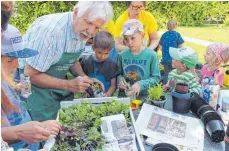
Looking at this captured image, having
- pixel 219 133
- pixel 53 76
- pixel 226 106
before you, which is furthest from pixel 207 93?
pixel 53 76

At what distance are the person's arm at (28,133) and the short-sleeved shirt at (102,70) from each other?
1215 millimetres

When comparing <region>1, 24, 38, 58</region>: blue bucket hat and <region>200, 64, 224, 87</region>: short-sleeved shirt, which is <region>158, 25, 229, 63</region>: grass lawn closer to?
<region>200, 64, 224, 87</region>: short-sleeved shirt

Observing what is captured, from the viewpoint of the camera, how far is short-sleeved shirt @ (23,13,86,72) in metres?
2.10

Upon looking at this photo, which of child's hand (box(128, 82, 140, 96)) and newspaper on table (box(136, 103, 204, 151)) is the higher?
child's hand (box(128, 82, 140, 96))

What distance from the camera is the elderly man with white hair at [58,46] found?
210 centimetres

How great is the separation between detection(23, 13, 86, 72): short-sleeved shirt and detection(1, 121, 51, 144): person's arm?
63cm

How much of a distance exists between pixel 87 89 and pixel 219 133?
1.02m

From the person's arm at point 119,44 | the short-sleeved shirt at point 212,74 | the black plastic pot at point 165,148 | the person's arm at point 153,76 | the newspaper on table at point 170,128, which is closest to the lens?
the black plastic pot at point 165,148

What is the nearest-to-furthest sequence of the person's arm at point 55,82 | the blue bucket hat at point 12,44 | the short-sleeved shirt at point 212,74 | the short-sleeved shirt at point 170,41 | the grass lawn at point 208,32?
1. the blue bucket hat at point 12,44
2. the person's arm at point 55,82
3. the short-sleeved shirt at point 212,74
4. the short-sleeved shirt at point 170,41
5. the grass lawn at point 208,32

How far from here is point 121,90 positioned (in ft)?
8.30

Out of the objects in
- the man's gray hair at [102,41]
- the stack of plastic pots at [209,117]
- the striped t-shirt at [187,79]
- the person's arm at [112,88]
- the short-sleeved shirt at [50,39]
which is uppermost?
the short-sleeved shirt at [50,39]

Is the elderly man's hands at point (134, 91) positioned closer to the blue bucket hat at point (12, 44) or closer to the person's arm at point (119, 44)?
the blue bucket hat at point (12, 44)

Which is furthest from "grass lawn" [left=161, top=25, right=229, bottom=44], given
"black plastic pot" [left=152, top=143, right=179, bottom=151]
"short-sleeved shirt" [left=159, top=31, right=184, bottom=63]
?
"black plastic pot" [left=152, top=143, right=179, bottom=151]

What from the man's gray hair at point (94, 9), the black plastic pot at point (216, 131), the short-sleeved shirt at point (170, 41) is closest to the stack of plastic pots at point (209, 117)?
the black plastic pot at point (216, 131)
